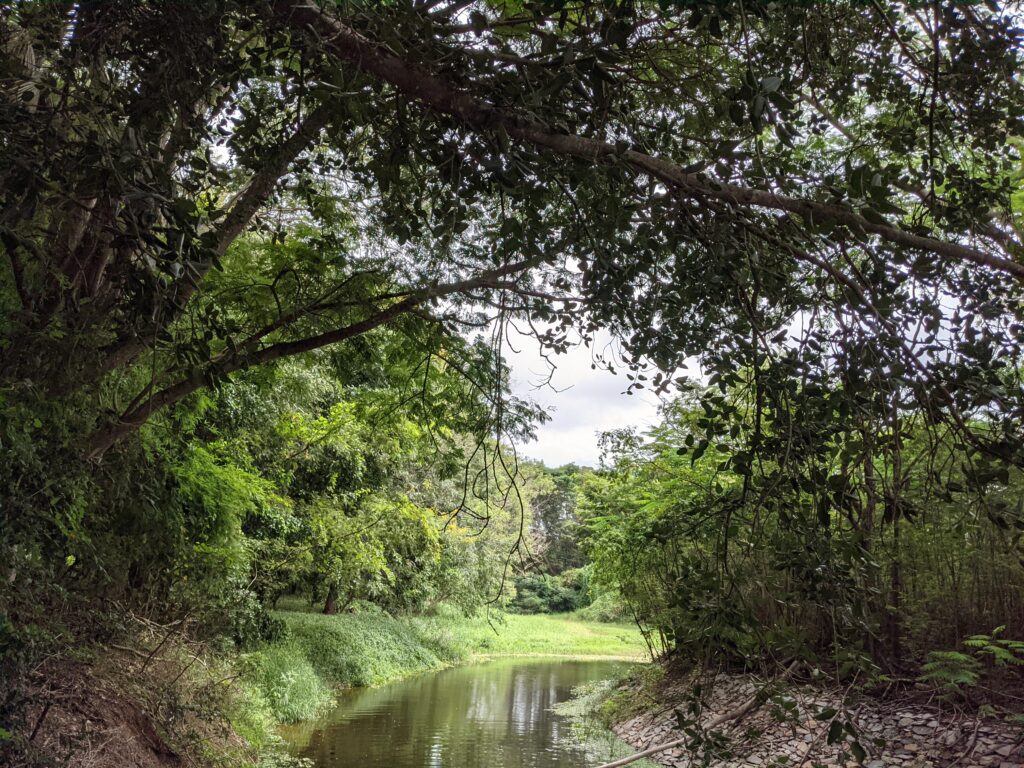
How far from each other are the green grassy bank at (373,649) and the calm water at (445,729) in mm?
469

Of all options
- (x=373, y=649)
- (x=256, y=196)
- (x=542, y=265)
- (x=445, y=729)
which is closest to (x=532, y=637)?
(x=373, y=649)

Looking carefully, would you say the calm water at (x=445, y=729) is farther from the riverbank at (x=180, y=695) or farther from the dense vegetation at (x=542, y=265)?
the dense vegetation at (x=542, y=265)

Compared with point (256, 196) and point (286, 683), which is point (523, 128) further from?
point (286, 683)

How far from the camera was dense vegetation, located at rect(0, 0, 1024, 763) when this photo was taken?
222cm

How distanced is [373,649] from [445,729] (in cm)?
569

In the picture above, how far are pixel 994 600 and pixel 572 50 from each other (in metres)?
7.77

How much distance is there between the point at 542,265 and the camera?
14.1 ft

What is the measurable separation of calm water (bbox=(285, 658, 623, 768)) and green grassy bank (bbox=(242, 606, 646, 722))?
47 cm

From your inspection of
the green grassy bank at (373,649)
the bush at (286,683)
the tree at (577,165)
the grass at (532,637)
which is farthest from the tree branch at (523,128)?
the grass at (532,637)

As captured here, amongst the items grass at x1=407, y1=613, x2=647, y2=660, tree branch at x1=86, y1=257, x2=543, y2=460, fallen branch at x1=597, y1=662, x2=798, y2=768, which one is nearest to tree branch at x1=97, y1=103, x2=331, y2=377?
tree branch at x1=86, y1=257, x2=543, y2=460

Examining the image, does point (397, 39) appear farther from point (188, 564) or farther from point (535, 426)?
point (188, 564)

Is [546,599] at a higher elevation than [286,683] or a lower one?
lower

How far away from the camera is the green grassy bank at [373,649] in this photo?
38.1 feet

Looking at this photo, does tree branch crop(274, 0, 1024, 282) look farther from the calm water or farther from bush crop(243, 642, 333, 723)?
bush crop(243, 642, 333, 723)
